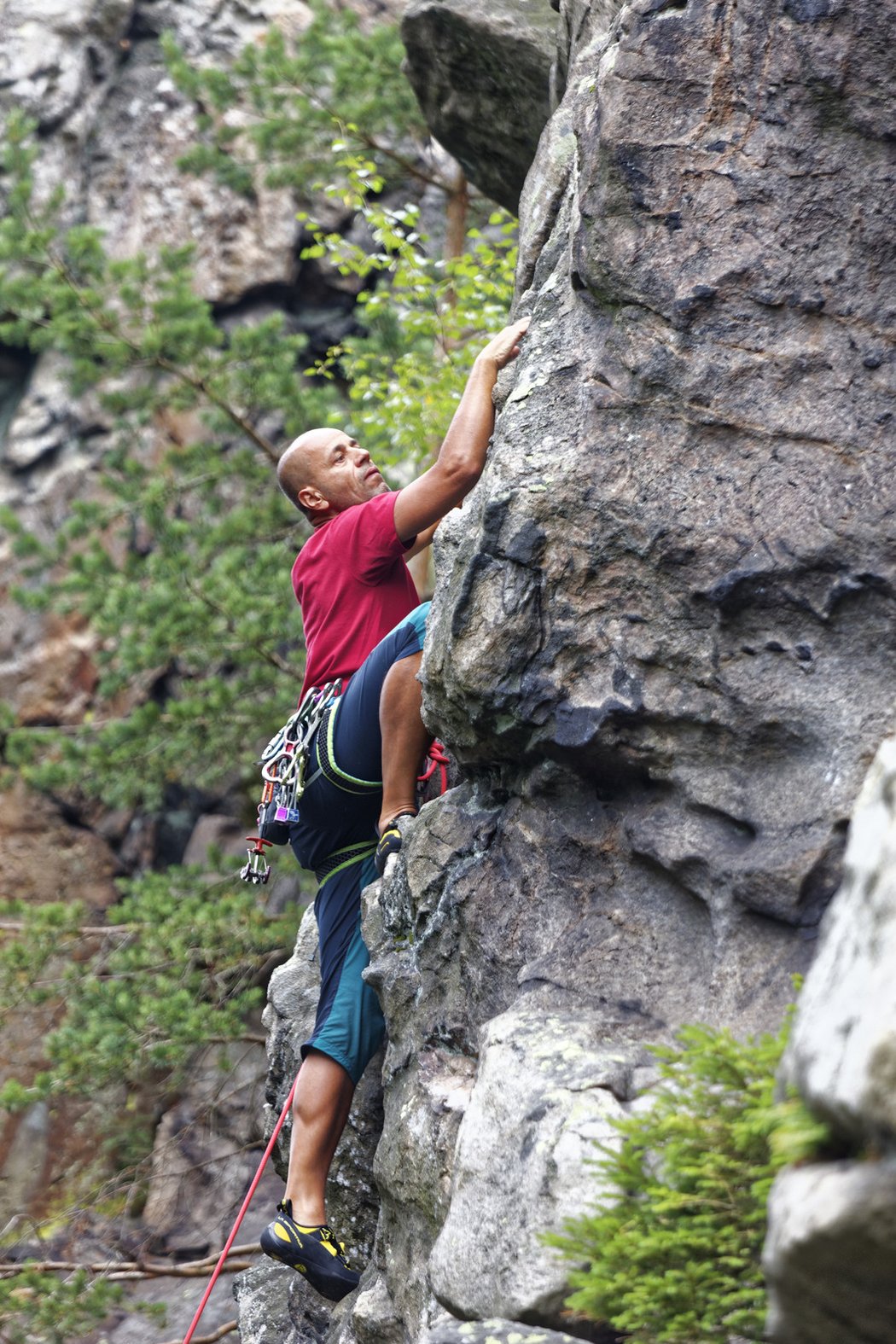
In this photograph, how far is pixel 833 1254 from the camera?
5.86 feet

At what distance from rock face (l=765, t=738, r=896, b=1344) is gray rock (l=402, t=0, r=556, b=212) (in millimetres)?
5227

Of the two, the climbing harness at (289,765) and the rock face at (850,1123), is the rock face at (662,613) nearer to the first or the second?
the climbing harness at (289,765)

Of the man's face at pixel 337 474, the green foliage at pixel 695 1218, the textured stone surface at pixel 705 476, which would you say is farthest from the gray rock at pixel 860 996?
the man's face at pixel 337 474

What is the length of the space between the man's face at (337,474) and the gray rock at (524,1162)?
94.6 inches

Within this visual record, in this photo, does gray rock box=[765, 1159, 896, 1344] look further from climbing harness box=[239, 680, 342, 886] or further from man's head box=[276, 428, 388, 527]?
man's head box=[276, 428, 388, 527]

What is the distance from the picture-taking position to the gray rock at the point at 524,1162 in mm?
2848

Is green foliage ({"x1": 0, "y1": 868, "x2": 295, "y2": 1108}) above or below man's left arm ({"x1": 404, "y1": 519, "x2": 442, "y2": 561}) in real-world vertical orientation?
below

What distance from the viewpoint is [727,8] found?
3.76m

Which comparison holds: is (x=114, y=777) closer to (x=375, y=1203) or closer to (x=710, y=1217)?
(x=375, y=1203)

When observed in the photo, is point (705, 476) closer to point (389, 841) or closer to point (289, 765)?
point (389, 841)

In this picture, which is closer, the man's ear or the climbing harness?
the climbing harness

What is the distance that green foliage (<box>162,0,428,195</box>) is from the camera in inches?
428

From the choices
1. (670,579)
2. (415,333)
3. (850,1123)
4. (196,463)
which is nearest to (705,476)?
(670,579)

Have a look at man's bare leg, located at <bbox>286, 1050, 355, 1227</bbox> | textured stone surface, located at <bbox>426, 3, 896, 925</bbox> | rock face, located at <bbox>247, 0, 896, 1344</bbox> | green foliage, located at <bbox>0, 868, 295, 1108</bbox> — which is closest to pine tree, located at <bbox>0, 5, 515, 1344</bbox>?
green foliage, located at <bbox>0, 868, 295, 1108</bbox>
